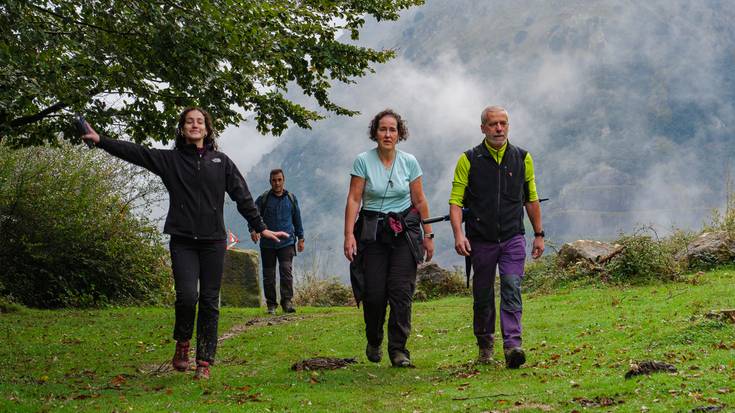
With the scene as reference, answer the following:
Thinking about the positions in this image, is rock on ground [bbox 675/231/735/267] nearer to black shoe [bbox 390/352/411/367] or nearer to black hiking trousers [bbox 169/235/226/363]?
black shoe [bbox 390/352/411/367]

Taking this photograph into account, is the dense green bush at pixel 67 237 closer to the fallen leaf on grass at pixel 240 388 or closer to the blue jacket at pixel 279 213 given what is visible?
the blue jacket at pixel 279 213

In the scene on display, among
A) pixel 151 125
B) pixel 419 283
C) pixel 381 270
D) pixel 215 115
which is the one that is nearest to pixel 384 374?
pixel 381 270

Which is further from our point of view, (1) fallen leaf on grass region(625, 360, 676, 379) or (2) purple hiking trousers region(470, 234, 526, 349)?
(2) purple hiking trousers region(470, 234, 526, 349)

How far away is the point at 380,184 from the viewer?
8.69m

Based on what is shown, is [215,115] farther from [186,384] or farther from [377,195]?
[186,384]

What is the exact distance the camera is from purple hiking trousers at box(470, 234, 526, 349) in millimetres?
8250

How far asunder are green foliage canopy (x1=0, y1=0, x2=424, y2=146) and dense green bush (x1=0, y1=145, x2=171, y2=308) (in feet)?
18.0

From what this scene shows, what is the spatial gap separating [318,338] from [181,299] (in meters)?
4.45

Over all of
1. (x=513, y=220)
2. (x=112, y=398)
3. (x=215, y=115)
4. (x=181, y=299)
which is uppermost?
(x=215, y=115)

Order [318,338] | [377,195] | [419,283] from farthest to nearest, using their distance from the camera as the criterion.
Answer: [419,283] < [318,338] < [377,195]

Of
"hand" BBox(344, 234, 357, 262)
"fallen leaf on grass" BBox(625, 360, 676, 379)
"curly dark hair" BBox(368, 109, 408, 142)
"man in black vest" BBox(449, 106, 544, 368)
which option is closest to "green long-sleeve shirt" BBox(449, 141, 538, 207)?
"man in black vest" BBox(449, 106, 544, 368)

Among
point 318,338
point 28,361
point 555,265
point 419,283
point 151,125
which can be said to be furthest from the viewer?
point 419,283

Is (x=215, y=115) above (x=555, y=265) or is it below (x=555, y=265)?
above

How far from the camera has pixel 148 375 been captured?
909 cm
